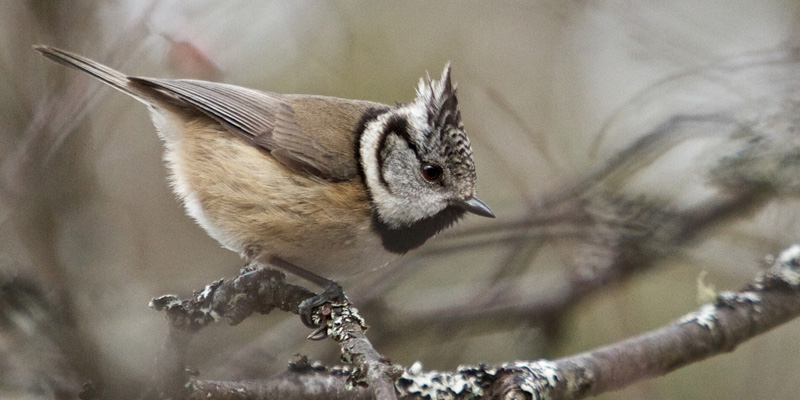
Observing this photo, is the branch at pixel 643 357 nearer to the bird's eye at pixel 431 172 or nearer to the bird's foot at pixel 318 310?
the bird's foot at pixel 318 310

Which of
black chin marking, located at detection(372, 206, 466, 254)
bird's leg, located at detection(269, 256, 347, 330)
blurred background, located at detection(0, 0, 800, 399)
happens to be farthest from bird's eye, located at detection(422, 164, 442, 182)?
bird's leg, located at detection(269, 256, 347, 330)

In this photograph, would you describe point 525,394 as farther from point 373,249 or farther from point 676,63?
point 676,63

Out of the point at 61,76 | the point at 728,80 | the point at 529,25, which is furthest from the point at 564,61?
the point at 61,76

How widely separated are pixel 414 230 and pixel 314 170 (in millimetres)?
479

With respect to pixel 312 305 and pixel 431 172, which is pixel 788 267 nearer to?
pixel 431 172

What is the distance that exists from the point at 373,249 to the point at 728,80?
7.50 ft

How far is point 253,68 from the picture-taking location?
176 inches

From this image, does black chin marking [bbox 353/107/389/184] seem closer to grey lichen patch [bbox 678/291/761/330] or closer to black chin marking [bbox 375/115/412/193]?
black chin marking [bbox 375/115/412/193]

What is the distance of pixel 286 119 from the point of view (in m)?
3.05

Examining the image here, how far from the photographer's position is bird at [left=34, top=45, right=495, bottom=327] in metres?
2.66

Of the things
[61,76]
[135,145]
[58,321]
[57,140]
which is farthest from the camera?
[135,145]

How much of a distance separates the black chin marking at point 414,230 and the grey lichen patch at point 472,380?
70 cm

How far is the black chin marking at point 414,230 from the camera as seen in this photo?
2.72 m

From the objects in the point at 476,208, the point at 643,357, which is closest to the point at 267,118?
the point at 476,208
